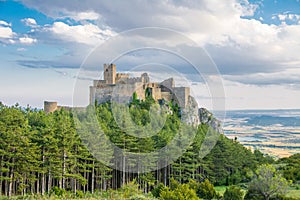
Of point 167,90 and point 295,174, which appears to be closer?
point 295,174

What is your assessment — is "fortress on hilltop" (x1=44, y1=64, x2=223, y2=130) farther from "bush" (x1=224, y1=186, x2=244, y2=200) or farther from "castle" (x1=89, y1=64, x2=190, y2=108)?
"bush" (x1=224, y1=186, x2=244, y2=200)

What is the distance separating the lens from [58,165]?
2534 centimetres

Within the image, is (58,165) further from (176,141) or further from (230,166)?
(230,166)

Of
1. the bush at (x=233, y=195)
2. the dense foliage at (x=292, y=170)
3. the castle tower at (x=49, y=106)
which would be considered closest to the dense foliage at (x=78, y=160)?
the bush at (x=233, y=195)

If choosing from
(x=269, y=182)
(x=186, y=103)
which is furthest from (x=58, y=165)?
(x=186, y=103)

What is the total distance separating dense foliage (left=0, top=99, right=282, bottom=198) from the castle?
903 centimetres

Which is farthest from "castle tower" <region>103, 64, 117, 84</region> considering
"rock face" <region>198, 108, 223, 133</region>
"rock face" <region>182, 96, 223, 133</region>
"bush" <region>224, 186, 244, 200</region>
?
"bush" <region>224, 186, 244, 200</region>

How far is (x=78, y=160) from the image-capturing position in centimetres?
2834

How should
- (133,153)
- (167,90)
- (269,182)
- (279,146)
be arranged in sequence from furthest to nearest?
(167,90) → (279,146) → (133,153) → (269,182)

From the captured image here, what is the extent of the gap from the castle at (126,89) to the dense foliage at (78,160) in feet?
29.6

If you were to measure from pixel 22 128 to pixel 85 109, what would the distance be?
12200 mm

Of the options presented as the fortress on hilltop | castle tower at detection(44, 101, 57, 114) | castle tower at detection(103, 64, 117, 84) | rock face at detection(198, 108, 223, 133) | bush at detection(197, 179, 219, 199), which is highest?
castle tower at detection(103, 64, 117, 84)

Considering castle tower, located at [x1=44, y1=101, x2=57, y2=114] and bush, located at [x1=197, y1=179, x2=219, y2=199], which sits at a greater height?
castle tower, located at [x1=44, y1=101, x2=57, y2=114]

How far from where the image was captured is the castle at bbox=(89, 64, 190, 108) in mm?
46906
